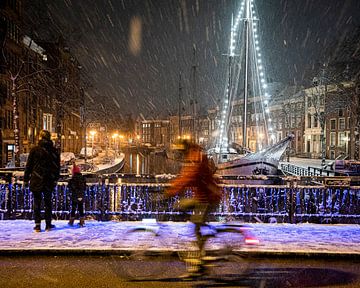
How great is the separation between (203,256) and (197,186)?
1.12 meters

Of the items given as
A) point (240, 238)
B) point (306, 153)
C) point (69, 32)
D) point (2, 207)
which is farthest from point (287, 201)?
point (306, 153)

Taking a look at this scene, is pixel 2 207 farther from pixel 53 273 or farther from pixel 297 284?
pixel 297 284

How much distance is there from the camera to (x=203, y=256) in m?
7.54

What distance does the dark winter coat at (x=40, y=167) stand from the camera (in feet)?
33.3

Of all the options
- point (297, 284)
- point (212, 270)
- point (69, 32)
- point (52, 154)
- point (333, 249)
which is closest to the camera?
point (297, 284)

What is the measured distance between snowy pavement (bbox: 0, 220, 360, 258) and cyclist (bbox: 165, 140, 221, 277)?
871 mm

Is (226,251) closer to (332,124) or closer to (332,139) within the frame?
(332,139)

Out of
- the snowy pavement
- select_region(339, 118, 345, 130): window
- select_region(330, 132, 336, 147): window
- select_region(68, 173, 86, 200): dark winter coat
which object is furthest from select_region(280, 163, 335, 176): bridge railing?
select_region(68, 173, 86, 200): dark winter coat

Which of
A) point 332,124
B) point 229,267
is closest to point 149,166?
point 332,124

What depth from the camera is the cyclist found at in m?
7.54

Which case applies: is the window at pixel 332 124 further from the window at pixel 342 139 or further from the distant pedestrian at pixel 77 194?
the distant pedestrian at pixel 77 194

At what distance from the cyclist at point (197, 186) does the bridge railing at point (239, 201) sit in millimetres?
4486

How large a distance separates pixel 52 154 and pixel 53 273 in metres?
3.40

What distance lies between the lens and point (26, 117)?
5350 centimetres
